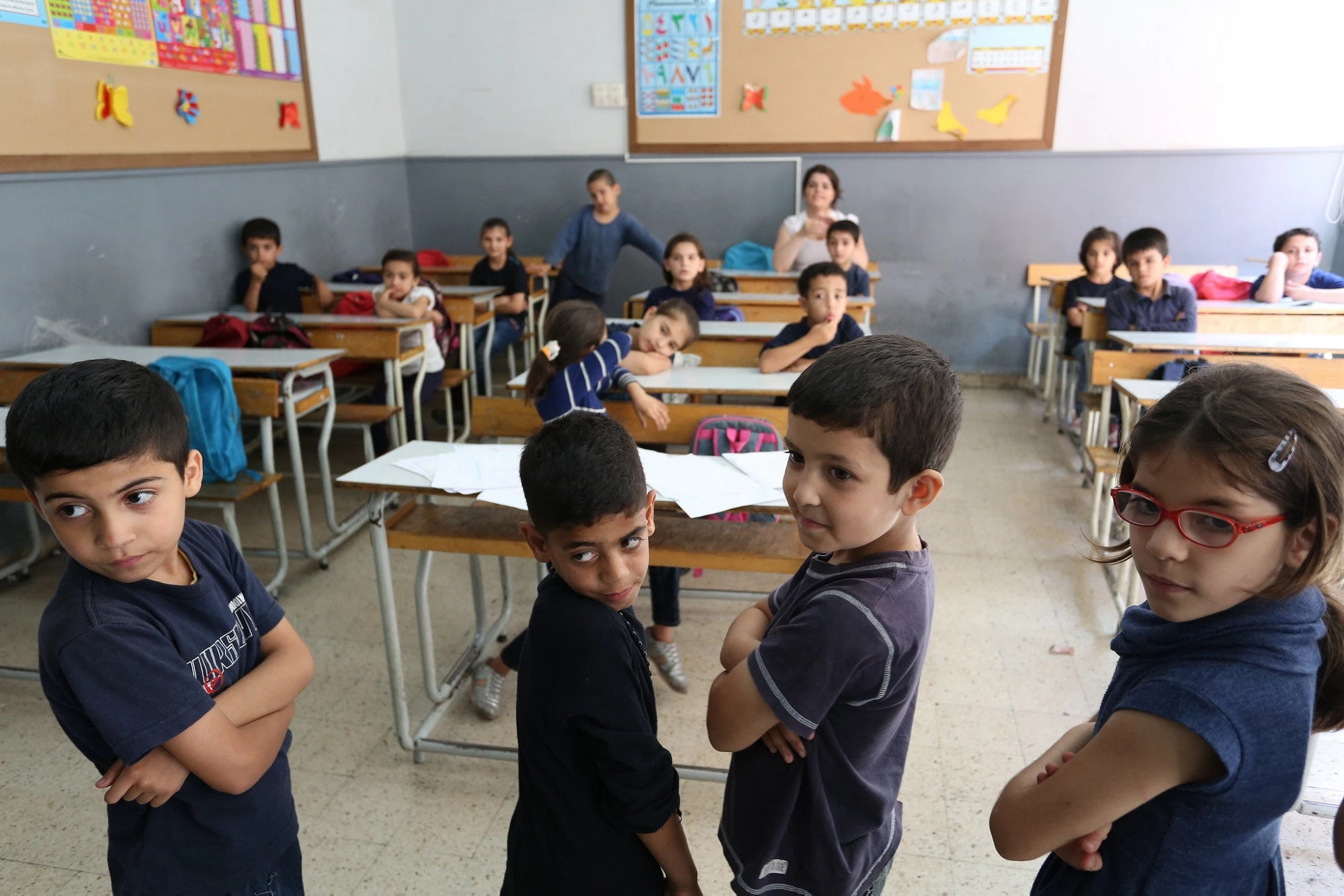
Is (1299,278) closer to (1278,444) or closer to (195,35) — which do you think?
(1278,444)

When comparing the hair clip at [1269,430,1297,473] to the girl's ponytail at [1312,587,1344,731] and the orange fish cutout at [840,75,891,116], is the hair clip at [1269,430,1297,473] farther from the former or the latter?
the orange fish cutout at [840,75,891,116]

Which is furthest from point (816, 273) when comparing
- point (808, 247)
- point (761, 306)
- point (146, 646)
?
point (146, 646)

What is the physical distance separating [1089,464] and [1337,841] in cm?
342

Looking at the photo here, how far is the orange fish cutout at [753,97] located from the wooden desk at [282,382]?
350 centimetres

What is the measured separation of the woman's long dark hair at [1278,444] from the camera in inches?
25.4

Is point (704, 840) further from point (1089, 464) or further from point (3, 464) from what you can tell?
point (1089, 464)

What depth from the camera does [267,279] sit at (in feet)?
13.8

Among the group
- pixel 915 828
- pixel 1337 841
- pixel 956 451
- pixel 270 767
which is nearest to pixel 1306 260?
pixel 956 451

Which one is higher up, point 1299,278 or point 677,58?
point 677,58

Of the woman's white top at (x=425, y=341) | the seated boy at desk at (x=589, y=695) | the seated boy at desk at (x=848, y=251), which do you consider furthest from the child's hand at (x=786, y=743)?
the seated boy at desk at (x=848, y=251)

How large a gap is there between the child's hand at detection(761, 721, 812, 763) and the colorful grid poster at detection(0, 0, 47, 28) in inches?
143

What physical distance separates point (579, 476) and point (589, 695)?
22cm

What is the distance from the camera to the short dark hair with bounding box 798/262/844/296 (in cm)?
300

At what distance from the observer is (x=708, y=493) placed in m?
1.67
